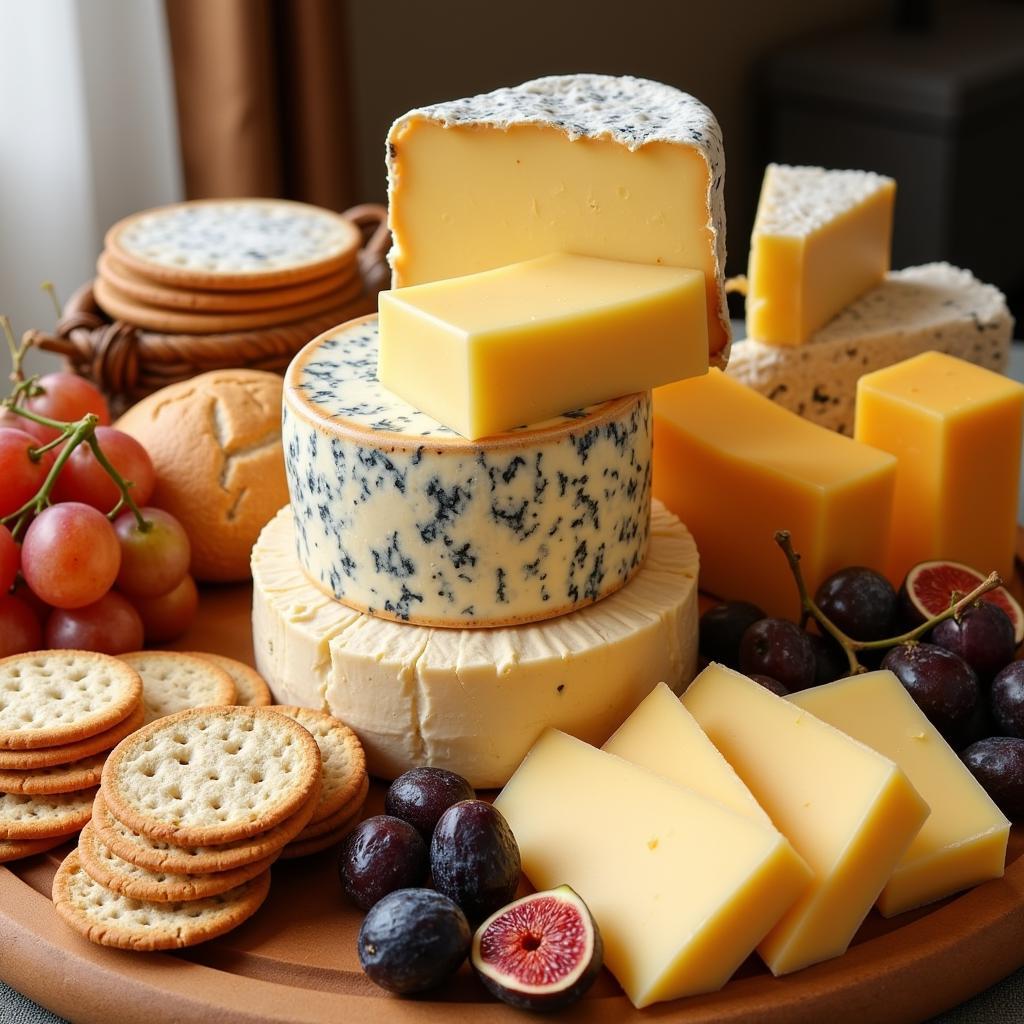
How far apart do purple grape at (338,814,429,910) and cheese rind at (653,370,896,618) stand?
68cm

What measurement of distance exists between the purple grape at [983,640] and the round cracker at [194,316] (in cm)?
110

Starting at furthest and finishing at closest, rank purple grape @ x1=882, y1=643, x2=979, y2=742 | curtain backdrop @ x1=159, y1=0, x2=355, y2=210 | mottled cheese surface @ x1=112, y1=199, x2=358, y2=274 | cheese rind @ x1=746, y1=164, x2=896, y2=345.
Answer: curtain backdrop @ x1=159, y1=0, x2=355, y2=210
mottled cheese surface @ x1=112, y1=199, x2=358, y2=274
cheese rind @ x1=746, y1=164, x2=896, y2=345
purple grape @ x1=882, y1=643, x2=979, y2=742

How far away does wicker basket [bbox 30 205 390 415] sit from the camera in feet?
6.98

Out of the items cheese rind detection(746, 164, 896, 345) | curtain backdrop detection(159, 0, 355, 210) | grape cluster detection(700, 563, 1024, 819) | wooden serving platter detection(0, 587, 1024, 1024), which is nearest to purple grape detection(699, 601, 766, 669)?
grape cluster detection(700, 563, 1024, 819)

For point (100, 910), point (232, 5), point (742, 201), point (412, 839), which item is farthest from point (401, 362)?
point (742, 201)

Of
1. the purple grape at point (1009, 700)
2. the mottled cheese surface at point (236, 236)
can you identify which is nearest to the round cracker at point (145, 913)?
the purple grape at point (1009, 700)

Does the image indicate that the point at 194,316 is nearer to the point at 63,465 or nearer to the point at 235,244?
the point at 235,244

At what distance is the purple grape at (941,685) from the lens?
→ 61.9 inches

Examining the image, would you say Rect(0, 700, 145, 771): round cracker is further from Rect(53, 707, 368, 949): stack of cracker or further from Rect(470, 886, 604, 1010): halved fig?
Rect(470, 886, 604, 1010): halved fig

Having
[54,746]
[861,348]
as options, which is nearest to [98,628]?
[54,746]

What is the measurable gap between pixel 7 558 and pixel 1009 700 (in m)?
1.18

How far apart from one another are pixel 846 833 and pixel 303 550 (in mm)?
712

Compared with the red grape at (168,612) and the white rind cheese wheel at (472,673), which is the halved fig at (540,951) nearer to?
the white rind cheese wheel at (472,673)

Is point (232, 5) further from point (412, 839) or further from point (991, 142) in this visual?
point (991, 142)
